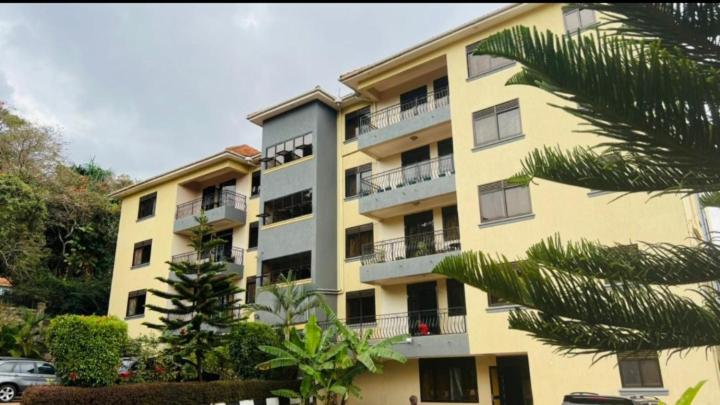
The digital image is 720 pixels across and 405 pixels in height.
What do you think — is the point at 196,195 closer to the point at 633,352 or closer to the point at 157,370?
the point at 157,370

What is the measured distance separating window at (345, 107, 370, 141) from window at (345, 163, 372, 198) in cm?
155

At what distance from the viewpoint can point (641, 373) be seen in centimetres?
1280

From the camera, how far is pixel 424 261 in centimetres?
1719

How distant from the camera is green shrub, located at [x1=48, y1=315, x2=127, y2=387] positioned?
42.0 ft

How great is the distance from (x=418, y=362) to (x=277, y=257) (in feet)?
24.3

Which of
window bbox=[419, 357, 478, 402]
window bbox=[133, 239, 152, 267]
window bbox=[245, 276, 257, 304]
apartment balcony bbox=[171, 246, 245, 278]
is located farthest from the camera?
window bbox=[133, 239, 152, 267]

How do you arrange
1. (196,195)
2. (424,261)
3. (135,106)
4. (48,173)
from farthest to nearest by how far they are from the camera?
1. (48,173)
2. (196,195)
3. (424,261)
4. (135,106)

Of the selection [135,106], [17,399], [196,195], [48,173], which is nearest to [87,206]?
[48,173]

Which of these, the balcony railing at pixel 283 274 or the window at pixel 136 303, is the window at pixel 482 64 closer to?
the balcony railing at pixel 283 274

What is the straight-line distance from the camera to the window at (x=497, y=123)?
16.4 m

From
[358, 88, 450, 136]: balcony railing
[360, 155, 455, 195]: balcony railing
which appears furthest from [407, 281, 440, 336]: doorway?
[358, 88, 450, 136]: balcony railing

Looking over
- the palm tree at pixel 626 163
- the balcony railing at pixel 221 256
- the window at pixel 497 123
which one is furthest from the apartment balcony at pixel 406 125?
the palm tree at pixel 626 163

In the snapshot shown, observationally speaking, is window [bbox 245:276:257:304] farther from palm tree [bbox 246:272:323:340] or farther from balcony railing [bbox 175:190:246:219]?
balcony railing [bbox 175:190:246:219]

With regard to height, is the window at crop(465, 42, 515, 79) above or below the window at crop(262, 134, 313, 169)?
above
